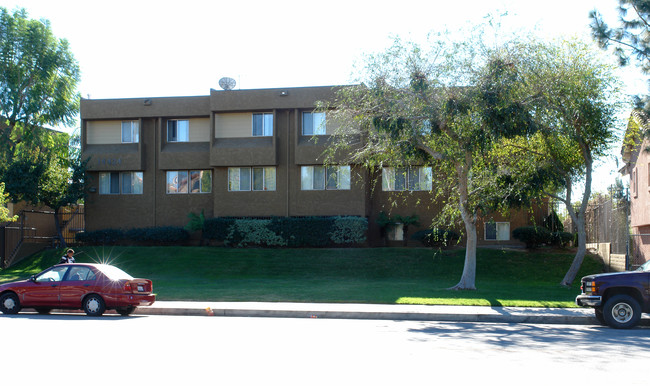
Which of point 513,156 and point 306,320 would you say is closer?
point 306,320

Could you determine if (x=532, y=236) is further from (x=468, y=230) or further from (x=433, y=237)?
(x=468, y=230)

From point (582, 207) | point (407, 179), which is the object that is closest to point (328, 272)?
point (407, 179)

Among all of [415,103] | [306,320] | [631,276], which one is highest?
[415,103]

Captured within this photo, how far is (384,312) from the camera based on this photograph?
51.1 feet

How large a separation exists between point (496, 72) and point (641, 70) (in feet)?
14.5

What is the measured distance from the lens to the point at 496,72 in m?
18.0

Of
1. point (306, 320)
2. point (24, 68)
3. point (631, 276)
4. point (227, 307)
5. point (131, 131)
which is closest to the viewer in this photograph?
Answer: point (631, 276)

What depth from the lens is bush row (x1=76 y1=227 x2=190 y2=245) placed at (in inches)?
1288

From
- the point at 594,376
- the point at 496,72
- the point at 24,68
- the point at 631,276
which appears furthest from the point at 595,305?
the point at 24,68

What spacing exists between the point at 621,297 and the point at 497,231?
1844 cm

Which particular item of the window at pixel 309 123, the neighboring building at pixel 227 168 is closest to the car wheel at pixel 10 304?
the neighboring building at pixel 227 168

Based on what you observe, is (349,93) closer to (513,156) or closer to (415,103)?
(415,103)

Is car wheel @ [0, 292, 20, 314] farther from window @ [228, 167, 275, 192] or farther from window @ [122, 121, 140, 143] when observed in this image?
window @ [122, 121, 140, 143]

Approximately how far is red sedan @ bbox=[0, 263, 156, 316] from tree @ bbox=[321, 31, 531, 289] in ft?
28.3
